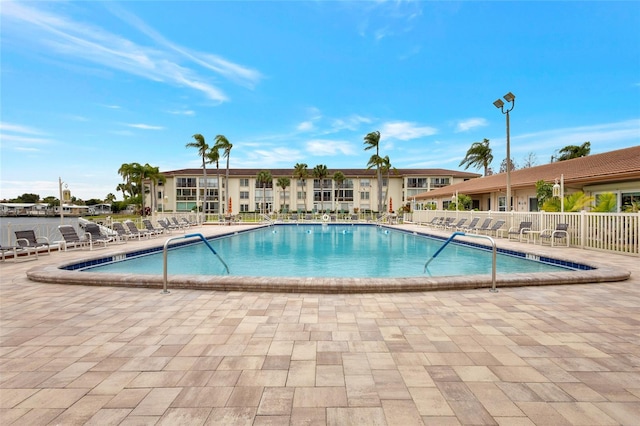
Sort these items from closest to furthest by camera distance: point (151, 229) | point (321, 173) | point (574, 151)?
point (151, 229) → point (574, 151) → point (321, 173)

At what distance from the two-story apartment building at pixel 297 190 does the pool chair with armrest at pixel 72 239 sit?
137ft

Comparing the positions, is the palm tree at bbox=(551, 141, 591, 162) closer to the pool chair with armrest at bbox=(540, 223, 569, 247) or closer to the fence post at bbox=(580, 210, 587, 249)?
the pool chair with armrest at bbox=(540, 223, 569, 247)

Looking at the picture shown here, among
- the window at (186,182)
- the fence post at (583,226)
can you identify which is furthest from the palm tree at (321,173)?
the fence post at (583,226)

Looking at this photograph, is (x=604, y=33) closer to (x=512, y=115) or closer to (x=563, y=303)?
(x=512, y=115)

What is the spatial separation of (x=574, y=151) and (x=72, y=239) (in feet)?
157

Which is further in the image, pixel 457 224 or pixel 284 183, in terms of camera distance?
pixel 284 183

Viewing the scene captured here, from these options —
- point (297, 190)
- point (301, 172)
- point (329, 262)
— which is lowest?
point (329, 262)

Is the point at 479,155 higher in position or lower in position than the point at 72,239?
higher

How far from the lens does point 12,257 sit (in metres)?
9.00

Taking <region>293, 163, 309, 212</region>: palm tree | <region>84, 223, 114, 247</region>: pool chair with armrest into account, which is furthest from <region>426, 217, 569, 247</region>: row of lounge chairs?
<region>293, 163, 309, 212</region>: palm tree

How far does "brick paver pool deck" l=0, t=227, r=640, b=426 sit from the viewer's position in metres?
2.13

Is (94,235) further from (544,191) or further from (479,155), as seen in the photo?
(479,155)

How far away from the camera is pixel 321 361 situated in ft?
9.36

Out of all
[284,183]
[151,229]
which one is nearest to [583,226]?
[151,229]
